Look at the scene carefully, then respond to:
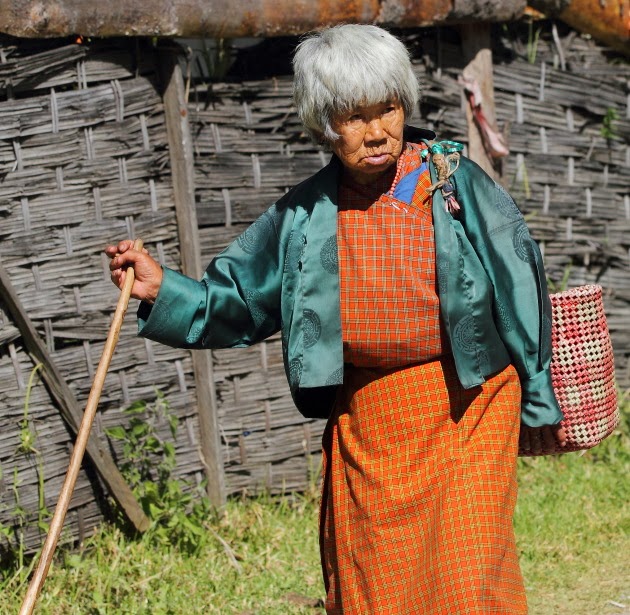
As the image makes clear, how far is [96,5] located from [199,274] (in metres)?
1.17

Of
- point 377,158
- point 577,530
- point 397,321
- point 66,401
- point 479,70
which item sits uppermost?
point 479,70

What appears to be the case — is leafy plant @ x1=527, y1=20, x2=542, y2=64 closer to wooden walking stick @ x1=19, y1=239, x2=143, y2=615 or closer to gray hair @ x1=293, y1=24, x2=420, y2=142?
gray hair @ x1=293, y1=24, x2=420, y2=142

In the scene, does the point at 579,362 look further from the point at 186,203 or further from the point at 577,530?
the point at 186,203

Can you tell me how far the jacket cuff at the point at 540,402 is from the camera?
11.3ft

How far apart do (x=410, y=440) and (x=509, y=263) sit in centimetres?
58

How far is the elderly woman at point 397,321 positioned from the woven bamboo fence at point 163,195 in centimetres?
132

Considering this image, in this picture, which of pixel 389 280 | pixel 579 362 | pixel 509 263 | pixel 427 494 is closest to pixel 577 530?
pixel 579 362

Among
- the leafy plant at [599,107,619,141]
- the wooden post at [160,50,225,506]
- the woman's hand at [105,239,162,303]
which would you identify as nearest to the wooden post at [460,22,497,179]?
the leafy plant at [599,107,619,141]

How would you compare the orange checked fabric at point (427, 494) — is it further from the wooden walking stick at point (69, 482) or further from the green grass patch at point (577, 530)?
the green grass patch at point (577, 530)

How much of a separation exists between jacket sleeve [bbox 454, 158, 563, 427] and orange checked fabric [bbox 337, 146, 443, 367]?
13 cm

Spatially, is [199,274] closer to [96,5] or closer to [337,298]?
[96,5]

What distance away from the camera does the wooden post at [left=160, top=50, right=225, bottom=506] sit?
4.87 m

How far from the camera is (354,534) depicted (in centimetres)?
339

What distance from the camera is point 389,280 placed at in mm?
3287
